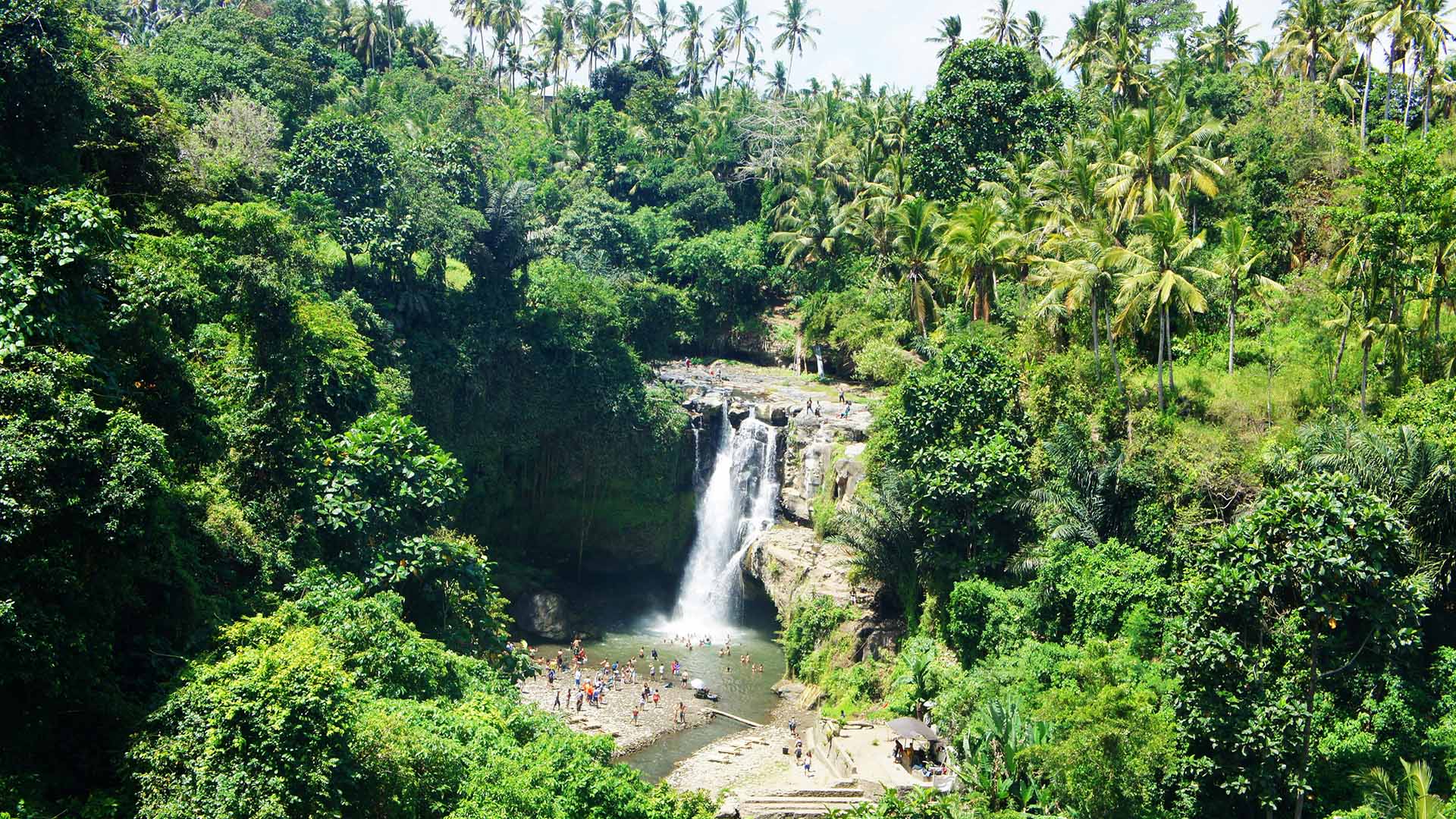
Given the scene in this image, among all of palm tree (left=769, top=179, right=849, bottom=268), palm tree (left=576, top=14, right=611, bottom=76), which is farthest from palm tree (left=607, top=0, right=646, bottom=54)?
palm tree (left=769, top=179, right=849, bottom=268)

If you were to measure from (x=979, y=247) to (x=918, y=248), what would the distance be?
562 cm

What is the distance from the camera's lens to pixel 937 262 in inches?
1633

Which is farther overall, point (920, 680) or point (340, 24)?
point (340, 24)

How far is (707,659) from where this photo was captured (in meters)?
38.3

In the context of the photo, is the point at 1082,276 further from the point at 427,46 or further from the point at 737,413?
the point at 427,46

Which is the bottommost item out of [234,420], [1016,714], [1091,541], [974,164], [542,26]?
[1016,714]

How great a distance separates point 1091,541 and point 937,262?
1550 cm

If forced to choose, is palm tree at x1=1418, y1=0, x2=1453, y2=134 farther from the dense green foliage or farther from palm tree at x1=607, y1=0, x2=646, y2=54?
palm tree at x1=607, y1=0, x2=646, y2=54

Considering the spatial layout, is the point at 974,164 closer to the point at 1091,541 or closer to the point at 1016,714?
the point at 1091,541

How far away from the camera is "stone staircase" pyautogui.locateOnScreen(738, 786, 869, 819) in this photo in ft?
84.9

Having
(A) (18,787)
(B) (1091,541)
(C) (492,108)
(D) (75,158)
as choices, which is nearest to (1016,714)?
(B) (1091,541)

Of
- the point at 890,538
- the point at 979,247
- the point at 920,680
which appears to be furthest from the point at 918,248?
the point at 920,680

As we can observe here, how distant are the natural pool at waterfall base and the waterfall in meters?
0.88

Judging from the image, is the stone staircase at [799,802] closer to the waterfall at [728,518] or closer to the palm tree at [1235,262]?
the waterfall at [728,518]
